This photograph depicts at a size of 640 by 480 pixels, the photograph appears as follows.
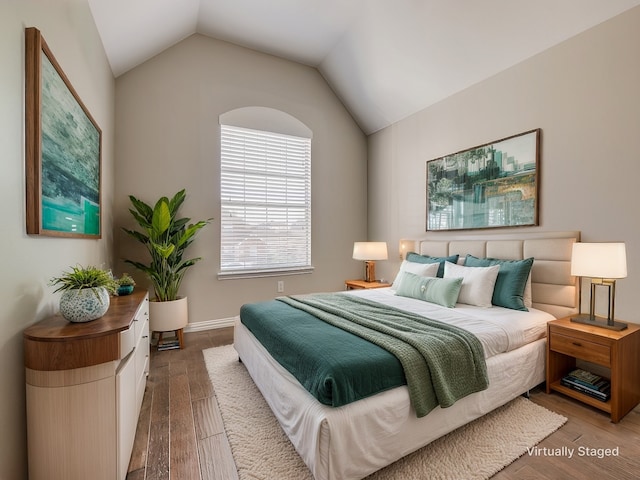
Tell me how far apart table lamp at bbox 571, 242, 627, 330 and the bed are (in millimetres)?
297

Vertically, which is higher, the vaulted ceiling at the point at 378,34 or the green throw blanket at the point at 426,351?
the vaulted ceiling at the point at 378,34

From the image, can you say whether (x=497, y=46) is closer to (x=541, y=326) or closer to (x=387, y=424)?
(x=541, y=326)

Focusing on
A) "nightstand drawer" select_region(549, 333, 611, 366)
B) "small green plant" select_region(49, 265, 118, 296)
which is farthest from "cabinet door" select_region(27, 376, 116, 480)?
"nightstand drawer" select_region(549, 333, 611, 366)

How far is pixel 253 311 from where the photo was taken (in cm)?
249

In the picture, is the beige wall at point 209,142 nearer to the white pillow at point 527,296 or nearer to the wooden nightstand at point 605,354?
the white pillow at point 527,296

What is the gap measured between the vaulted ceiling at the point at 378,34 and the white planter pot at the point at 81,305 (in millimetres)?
2234

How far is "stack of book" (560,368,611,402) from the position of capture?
2.05 m

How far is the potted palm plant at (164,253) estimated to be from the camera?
9.87ft

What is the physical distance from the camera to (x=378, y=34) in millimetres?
3455

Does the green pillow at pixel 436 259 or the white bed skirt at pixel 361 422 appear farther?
the green pillow at pixel 436 259

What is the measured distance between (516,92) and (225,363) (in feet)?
12.4

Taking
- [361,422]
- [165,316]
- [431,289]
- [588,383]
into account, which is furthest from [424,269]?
[165,316]

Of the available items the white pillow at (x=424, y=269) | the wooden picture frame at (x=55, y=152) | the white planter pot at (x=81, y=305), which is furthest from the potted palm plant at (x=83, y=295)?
the white pillow at (x=424, y=269)

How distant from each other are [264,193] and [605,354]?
3.67 metres
